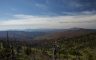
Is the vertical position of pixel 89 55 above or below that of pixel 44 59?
above

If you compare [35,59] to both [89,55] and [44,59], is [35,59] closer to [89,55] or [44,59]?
[44,59]

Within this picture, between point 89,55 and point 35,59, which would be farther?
point 35,59

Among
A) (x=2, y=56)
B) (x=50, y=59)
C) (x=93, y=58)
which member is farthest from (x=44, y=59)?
(x=93, y=58)

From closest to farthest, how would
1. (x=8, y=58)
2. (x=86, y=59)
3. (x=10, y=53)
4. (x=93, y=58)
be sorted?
(x=93, y=58), (x=86, y=59), (x=8, y=58), (x=10, y=53)

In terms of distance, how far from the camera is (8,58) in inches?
1102

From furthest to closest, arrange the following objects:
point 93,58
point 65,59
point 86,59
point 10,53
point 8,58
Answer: point 65,59, point 10,53, point 8,58, point 86,59, point 93,58

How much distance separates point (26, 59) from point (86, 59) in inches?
411

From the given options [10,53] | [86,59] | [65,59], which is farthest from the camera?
[65,59]

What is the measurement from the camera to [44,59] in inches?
1336

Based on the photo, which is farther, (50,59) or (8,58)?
(50,59)

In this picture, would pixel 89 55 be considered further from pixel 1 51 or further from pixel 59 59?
pixel 1 51

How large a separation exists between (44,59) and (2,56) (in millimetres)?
8657

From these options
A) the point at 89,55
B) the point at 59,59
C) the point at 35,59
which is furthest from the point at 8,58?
the point at 89,55

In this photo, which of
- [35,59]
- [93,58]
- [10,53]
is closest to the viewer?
[93,58]
